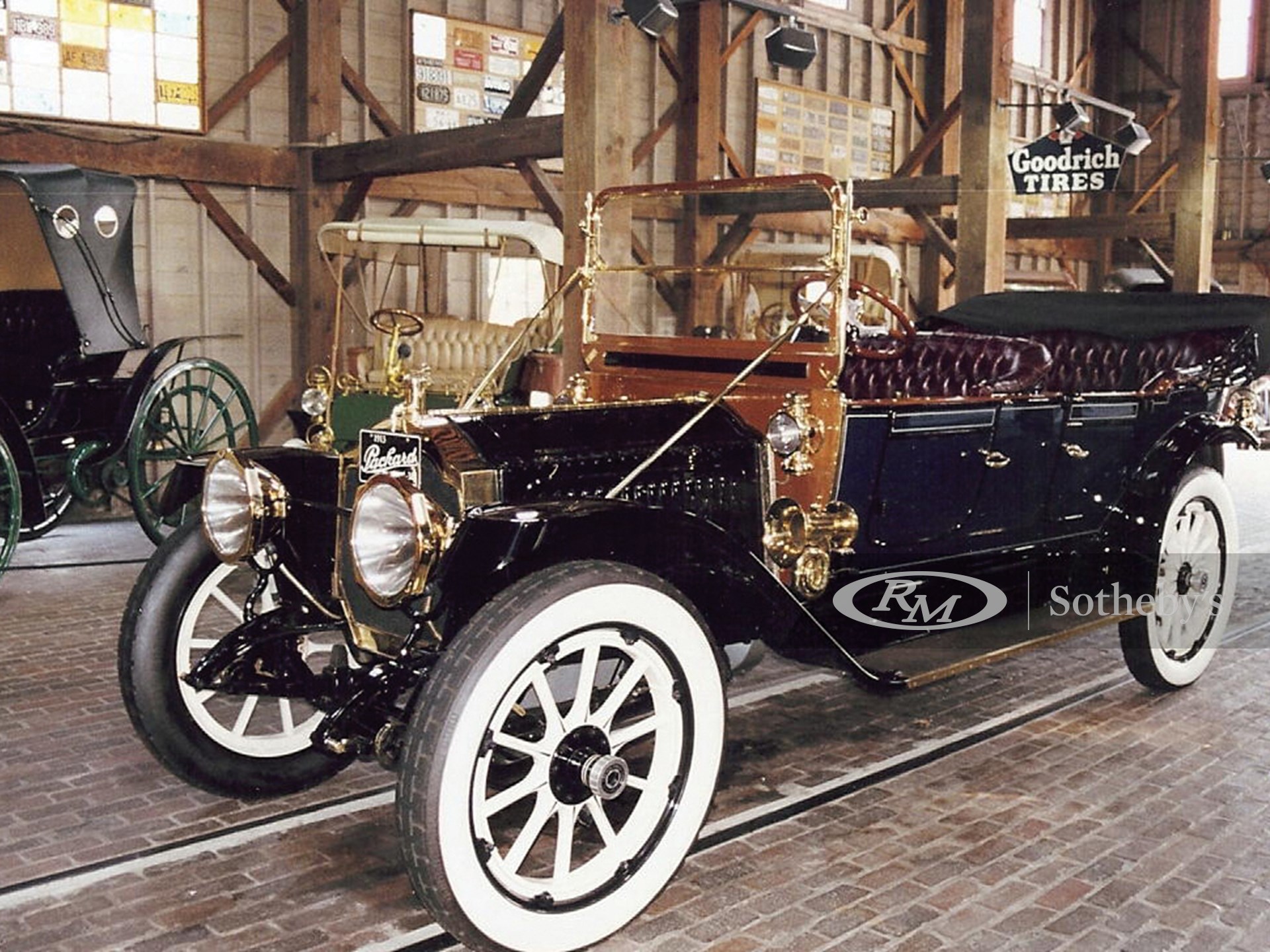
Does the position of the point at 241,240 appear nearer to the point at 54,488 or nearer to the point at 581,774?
the point at 54,488

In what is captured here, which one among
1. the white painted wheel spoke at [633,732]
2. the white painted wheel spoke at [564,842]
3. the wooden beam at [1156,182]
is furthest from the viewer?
the wooden beam at [1156,182]

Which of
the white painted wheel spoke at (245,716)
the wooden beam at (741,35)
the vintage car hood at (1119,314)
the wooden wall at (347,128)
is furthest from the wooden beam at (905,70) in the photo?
the white painted wheel spoke at (245,716)

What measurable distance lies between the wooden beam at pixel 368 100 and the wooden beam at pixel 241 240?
129 centimetres

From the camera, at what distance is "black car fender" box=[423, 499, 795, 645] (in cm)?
234

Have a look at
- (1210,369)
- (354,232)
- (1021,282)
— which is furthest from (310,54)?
(1021,282)

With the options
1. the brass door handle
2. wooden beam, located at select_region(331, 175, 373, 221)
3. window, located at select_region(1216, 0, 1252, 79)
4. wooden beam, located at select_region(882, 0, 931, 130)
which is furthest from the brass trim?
window, located at select_region(1216, 0, 1252, 79)

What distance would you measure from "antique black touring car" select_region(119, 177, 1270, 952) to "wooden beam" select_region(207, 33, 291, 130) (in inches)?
197

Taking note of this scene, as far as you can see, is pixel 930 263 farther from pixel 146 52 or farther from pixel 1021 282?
pixel 146 52

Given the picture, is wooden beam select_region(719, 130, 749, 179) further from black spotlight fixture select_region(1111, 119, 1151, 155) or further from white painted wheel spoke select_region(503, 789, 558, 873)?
white painted wheel spoke select_region(503, 789, 558, 873)

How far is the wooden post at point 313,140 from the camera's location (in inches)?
344

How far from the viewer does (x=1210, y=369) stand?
14.3ft

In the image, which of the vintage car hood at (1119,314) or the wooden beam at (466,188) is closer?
the vintage car hood at (1119,314)

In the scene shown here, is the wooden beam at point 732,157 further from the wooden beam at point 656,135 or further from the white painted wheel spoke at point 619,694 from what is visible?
the white painted wheel spoke at point 619,694

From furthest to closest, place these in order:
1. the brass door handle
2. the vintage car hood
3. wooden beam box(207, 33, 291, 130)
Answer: wooden beam box(207, 33, 291, 130) → the vintage car hood → the brass door handle
